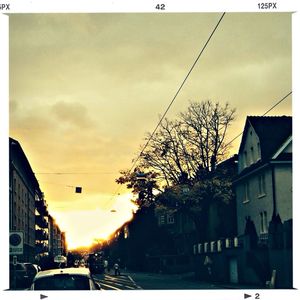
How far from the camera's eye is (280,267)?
23.3m

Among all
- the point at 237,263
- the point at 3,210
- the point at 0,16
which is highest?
the point at 0,16

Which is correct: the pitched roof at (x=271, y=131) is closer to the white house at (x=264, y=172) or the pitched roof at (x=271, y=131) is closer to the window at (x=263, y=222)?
the white house at (x=264, y=172)

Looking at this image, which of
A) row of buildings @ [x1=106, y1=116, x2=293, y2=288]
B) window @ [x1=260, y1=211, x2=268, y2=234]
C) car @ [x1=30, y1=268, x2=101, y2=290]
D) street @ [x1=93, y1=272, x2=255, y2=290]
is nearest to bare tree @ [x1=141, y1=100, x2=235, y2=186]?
row of buildings @ [x1=106, y1=116, x2=293, y2=288]

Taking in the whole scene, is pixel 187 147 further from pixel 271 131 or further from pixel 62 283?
pixel 62 283

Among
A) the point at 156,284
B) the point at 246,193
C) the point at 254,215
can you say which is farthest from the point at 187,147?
the point at 156,284

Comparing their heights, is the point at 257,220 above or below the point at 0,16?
below


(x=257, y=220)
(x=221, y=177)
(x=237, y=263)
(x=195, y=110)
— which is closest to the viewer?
(x=195, y=110)

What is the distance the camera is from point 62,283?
400 inches

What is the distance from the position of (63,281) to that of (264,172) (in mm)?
23039

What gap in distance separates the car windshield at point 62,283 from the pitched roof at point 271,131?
22.3 metres
